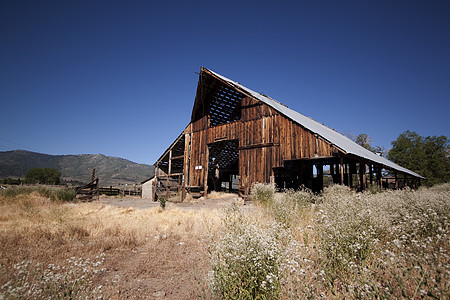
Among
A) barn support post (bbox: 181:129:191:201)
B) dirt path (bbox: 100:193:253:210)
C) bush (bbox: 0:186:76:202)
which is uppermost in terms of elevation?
barn support post (bbox: 181:129:191:201)

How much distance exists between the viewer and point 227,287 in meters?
3.07

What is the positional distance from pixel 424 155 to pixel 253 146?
36.3 metres

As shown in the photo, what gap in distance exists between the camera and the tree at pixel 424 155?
35.9m

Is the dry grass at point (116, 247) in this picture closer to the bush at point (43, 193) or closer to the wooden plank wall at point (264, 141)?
the bush at point (43, 193)

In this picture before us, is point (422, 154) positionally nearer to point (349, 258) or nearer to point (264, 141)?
point (264, 141)

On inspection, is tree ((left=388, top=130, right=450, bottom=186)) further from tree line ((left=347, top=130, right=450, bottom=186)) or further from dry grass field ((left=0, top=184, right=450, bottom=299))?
dry grass field ((left=0, top=184, right=450, bottom=299))

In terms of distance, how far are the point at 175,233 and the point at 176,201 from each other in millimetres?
13284

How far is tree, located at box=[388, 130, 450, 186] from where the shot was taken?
35906 millimetres

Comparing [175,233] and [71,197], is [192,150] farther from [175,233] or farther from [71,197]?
[175,233]

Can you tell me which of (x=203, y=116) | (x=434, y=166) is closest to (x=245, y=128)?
(x=203, y=116)

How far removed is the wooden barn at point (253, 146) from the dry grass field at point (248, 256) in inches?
357

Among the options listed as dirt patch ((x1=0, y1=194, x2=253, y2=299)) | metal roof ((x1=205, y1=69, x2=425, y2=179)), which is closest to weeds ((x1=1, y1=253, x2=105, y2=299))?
dirt patch ((x1=0, y1=194, x2=253, y2=299))

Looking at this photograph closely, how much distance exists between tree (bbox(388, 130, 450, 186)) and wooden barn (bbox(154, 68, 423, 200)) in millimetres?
19934

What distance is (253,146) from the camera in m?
17.9
